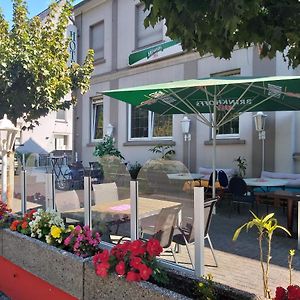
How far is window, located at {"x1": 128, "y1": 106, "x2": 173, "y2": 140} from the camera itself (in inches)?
492

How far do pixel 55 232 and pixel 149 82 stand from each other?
9.83m

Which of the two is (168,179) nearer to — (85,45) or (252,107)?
(252,107)

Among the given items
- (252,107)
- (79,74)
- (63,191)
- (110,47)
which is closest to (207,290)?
A: (63,191)

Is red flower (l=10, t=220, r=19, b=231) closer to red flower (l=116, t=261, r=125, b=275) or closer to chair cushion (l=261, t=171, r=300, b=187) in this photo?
red flower (l=116, t=261, r=125, b=275)

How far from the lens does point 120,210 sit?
12.9 ft

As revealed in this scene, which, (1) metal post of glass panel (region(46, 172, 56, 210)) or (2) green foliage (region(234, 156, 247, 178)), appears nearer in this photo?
(1) metal post of glass panel (region(46, 172, 56, 210))

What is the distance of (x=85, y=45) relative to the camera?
1563 centimetres

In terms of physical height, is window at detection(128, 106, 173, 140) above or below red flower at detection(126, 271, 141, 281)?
above

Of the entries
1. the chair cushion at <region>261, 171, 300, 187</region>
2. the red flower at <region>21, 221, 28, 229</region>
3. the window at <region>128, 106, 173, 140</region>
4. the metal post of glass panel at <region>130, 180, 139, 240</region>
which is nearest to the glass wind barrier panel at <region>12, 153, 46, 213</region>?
the red flower at <region>21, 221, 28, 229</region>

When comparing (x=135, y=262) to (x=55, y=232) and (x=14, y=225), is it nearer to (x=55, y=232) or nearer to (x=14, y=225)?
(x=55, y=232)

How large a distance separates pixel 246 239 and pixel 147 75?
8.47 metres

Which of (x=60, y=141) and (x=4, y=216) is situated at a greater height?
(x=60, y=141)

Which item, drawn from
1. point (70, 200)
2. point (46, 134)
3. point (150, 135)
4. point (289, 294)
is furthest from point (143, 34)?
point (46, 134)

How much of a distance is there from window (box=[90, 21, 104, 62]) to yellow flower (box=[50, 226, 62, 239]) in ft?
40.4
